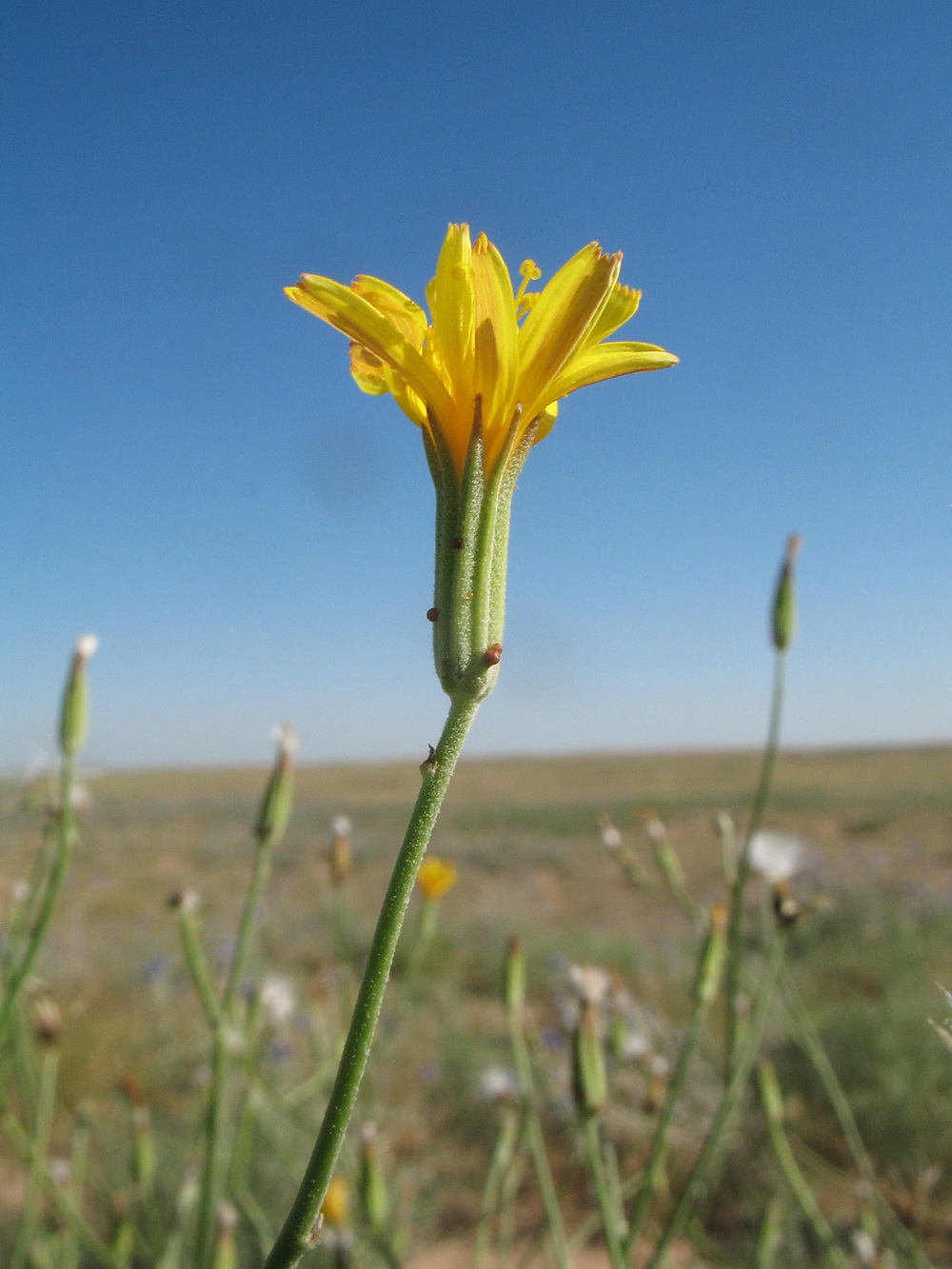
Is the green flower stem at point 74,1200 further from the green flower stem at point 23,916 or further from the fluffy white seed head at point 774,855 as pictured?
the fluffy white seed head at point 774,855

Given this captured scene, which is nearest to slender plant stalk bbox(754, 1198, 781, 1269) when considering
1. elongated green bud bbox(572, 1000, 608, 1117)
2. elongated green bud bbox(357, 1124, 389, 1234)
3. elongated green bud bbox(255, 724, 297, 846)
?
elongated green bud bbox(572, 1000, 608, 1117)

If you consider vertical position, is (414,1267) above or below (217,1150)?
below

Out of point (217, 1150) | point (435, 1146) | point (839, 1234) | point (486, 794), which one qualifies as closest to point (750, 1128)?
point (839, 1234)

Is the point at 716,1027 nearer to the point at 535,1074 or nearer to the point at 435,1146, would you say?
the point at 535,1074

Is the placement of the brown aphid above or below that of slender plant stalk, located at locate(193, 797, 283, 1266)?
above

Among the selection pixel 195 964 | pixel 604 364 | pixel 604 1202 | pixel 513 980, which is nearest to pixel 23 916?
pixel 195 964

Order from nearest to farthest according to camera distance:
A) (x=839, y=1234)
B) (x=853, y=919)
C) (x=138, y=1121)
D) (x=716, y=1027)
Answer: (x=138, y=1121) → (x=839, y=1234) → (x=716, y=1027) → (x=853, y=919)

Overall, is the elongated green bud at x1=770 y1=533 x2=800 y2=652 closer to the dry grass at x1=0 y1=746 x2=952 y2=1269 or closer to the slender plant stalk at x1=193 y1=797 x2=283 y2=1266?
the dry grass at x1=0 y1=746 x2=952 y2=1269
